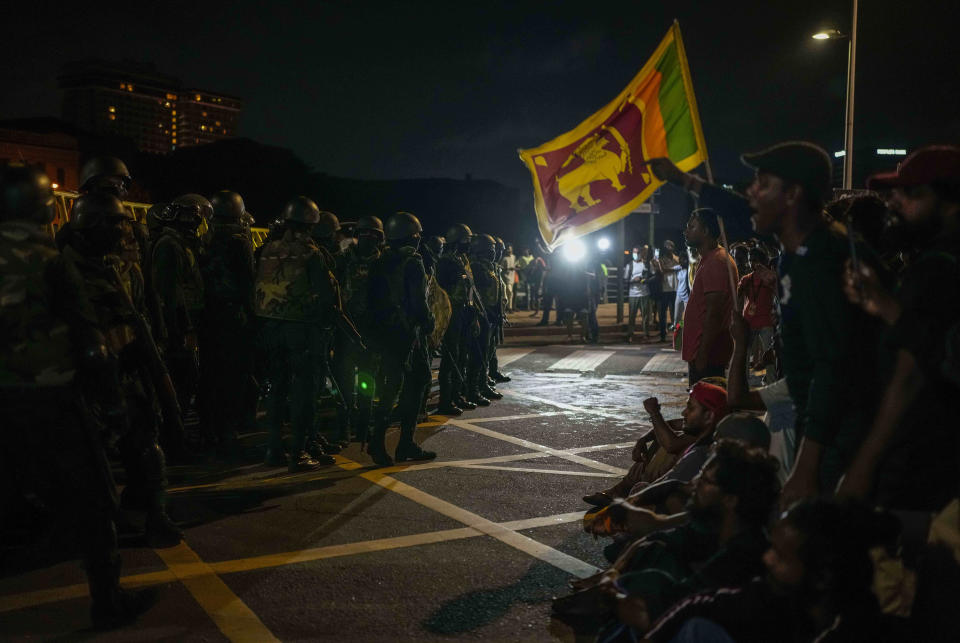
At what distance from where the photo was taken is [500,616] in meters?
4.14

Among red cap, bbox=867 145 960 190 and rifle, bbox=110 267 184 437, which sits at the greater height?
red cap, bbox=867 145 960 190

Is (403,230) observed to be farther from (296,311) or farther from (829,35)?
(829,35)

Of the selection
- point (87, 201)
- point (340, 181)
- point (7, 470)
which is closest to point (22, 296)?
point (7, 470)

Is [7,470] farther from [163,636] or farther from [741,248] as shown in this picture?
[741,248]

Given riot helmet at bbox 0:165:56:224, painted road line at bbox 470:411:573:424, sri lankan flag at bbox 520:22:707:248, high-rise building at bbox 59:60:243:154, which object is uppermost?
high-rise building at bbox 59:60:243:154

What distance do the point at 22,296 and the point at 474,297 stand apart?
24.1 ft

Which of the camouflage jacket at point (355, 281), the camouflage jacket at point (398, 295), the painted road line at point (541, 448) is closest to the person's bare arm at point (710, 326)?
the painted road line at point (541, 448)

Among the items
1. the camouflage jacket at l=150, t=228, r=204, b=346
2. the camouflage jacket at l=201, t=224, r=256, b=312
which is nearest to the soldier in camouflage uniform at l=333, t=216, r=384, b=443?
the camouflage jacket at l=201, t=224, r=256, b=312

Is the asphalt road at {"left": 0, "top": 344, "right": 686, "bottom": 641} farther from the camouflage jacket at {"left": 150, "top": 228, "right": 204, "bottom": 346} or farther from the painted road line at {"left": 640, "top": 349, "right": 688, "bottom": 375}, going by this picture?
the painted road line at {"left": 640, "top": 349, "right": 688, "bottom": 375}

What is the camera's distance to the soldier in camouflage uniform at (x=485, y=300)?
1118cm

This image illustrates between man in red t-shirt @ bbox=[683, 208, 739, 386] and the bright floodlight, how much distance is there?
40.5ft

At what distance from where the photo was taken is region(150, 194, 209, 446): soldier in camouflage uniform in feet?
24.0

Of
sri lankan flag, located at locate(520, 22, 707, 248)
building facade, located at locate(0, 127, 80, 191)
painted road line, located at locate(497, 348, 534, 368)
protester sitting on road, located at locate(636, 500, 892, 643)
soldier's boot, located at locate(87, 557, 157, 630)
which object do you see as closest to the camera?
protester sitting on road, located at locate(636, 500, 892, 643)

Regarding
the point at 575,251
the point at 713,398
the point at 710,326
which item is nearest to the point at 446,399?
the point at 710,326
